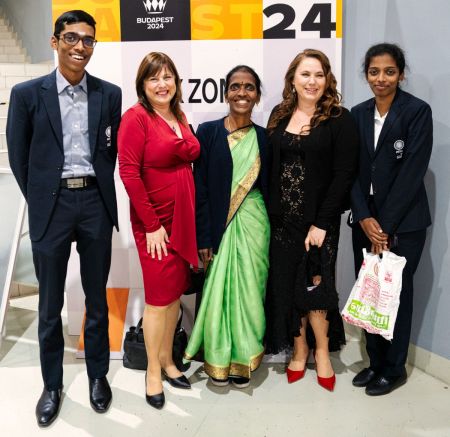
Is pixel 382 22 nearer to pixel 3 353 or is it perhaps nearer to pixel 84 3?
pixel 84 3

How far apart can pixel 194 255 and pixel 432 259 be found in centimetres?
133

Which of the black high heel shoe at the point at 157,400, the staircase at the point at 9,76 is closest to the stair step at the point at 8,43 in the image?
the staircase at the point at 9,76

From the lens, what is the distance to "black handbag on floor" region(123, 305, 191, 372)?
2.90 meters

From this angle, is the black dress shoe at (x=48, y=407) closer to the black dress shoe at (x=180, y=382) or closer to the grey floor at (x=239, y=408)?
the grey floor at (x=239, y=408)

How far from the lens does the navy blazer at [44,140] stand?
2221 mm

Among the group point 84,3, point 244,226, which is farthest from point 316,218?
point 84,3

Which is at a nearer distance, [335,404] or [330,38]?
[335,404]

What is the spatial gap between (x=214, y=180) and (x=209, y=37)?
1007mm

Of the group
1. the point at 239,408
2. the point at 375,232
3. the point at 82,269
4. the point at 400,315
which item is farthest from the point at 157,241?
the point at 400,315

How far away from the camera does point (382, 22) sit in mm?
3074

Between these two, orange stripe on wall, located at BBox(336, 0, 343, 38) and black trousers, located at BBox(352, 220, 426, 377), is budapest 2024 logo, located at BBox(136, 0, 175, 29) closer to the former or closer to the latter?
orange stripe on wall, located at BBox(336, 0, 343, 38)

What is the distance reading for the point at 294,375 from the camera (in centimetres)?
284

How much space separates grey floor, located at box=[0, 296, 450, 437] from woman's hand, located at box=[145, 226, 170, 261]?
0.78 meters

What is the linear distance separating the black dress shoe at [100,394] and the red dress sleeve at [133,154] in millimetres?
928
